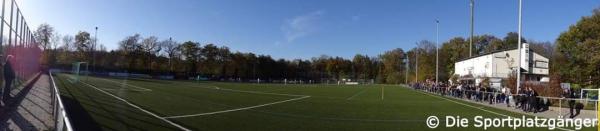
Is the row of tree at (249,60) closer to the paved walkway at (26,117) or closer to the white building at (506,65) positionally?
the white building at (506,65)

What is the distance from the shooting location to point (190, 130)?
1220cm

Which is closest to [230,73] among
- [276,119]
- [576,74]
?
[576,74]

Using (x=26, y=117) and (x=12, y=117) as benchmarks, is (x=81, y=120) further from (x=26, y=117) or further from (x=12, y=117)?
(x=12, y=117)

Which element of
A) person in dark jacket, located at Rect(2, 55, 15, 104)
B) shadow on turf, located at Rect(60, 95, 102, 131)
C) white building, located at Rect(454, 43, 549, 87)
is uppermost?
white building, located at Rect(454, 43, 549, 87)

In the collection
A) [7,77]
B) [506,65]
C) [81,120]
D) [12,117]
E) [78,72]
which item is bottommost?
[81,120]

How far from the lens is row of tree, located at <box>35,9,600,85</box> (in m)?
104

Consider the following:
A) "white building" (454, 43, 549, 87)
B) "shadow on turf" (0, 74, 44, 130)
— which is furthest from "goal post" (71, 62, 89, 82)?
"white building" (454, 43, 549, 87)

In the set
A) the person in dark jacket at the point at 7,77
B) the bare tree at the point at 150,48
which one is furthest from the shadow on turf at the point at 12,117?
the bare tree at the point at 150,48

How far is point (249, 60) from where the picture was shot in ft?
449

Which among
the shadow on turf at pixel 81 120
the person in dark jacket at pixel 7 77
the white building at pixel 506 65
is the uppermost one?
the white building at pixel 506 65

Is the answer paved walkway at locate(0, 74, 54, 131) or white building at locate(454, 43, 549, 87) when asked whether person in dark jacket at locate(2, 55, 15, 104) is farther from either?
white building at locate(454, 43, 549, 87)

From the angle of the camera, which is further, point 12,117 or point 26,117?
point 26,117

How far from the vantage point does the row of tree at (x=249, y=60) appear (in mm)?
104000

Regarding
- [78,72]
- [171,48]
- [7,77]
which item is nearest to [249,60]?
[171,48]
